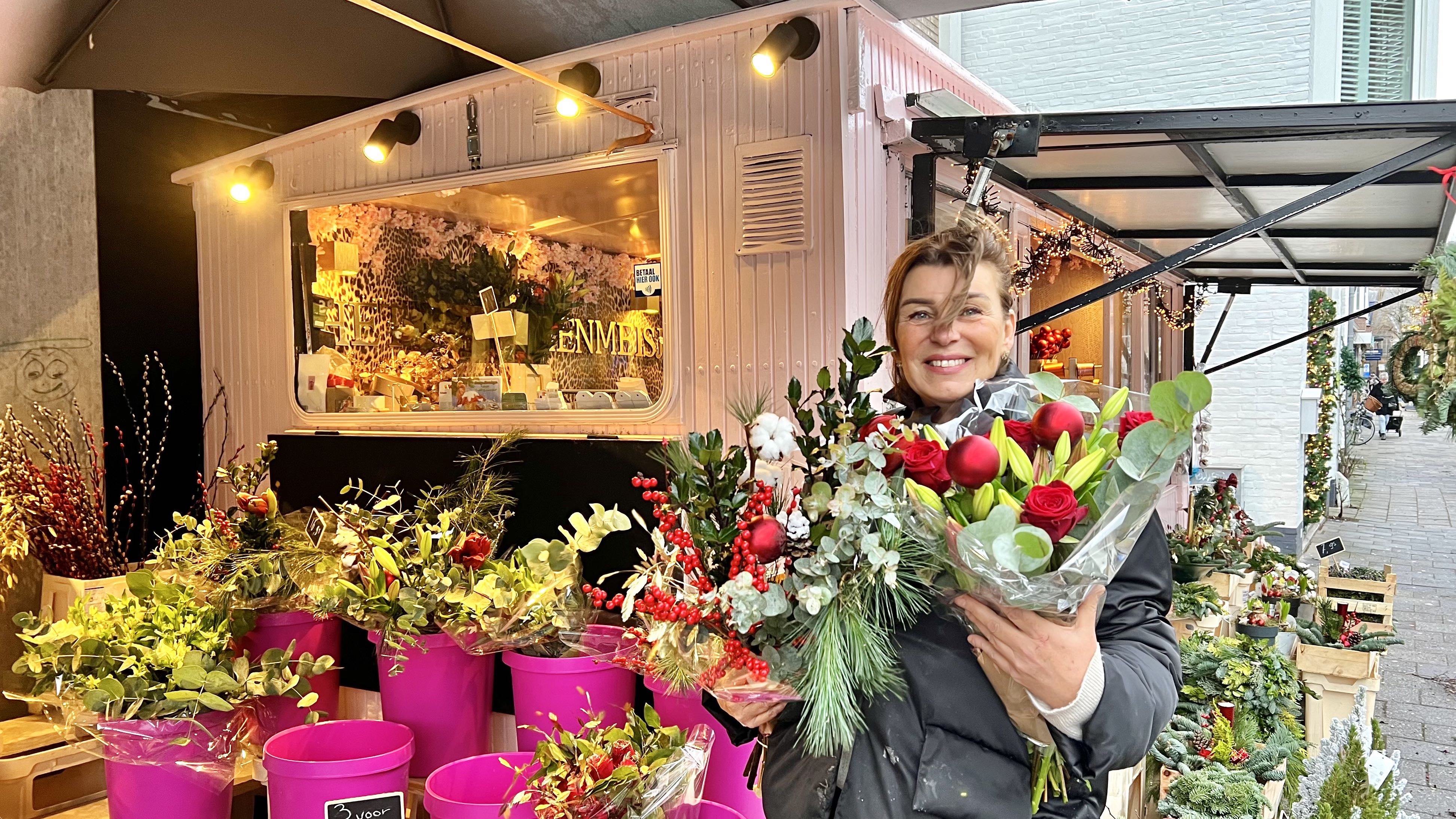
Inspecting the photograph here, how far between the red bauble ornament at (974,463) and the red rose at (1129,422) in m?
0.20

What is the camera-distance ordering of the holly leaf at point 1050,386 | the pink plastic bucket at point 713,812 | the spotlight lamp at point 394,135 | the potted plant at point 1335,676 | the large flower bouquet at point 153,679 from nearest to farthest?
the holly leaf at point 1050,386
the pink plastic bucket at point 713,812
the large flower bouquet at point 153,679
the spotlight lamp at point 394,135
the potted plant at point 1335,676

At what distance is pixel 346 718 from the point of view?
3.28m

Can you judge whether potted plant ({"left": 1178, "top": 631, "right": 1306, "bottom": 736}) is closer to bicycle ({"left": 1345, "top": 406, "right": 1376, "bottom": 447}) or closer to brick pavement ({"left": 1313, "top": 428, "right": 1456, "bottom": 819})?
brick pavement ({"left": 1313, "top": 428, "right": 1456, "bottom": 819})

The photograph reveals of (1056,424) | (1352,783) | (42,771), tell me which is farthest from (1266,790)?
(42,771)

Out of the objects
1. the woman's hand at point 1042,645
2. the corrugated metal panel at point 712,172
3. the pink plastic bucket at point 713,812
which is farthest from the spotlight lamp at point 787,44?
the woman's hand at point 1042,645

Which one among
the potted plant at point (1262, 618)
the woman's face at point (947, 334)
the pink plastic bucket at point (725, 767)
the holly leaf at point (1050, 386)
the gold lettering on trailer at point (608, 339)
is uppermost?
the gold lettering on trailer at point (608, 339)

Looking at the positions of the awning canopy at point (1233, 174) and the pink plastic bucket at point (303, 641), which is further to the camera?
the awning canopy at point (1233, 174)

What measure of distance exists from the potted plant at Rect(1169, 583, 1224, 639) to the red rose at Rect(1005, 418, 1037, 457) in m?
3.88

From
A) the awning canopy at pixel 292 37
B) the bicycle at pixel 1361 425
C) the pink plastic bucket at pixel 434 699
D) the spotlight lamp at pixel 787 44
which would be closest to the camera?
the pink plastic bucket at pixel 434 699

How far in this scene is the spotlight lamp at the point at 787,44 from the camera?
Answer: 3.01 meters

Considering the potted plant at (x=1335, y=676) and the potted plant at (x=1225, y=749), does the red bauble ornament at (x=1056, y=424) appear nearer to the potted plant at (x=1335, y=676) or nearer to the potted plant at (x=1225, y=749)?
the potted plant at (x=1225, y=749)

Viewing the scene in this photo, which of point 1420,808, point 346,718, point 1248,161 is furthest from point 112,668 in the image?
point 1420,808

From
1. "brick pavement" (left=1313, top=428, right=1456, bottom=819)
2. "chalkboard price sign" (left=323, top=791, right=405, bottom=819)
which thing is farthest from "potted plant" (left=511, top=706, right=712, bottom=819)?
"brick pavement" (left=1313, top=428, right=1456, bottom=819)

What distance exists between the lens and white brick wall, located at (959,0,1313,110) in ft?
30.9
